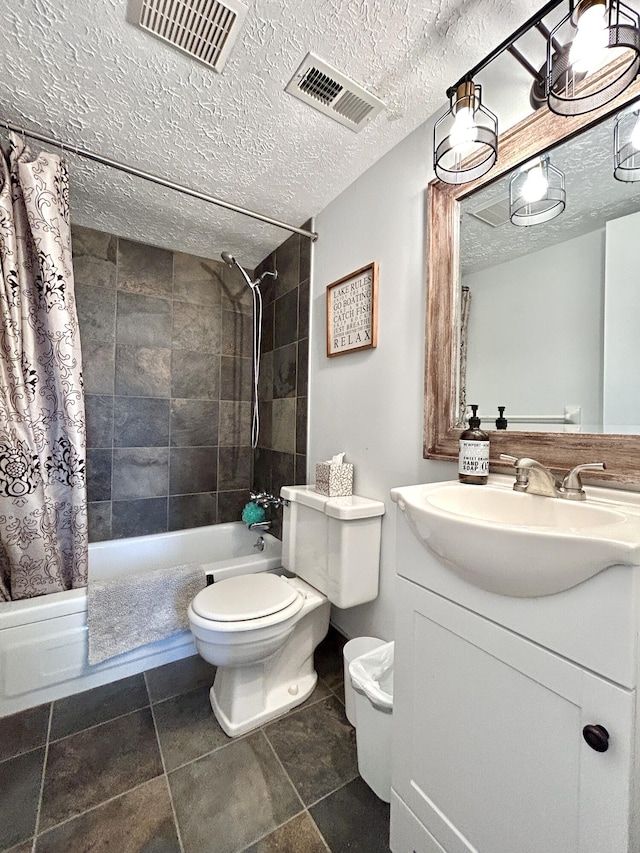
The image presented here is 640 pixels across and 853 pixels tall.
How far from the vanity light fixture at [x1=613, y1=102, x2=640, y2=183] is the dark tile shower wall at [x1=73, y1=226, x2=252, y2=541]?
6.85 ft

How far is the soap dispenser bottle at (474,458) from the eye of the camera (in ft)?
3.39

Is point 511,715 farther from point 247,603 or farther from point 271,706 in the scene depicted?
point 271,706

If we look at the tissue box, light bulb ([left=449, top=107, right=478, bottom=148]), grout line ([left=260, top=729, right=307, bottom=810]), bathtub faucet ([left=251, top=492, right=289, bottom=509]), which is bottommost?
grout line ([left=260, top=729, right=307, bottom=810])

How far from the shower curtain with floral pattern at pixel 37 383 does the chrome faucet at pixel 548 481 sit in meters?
1.69

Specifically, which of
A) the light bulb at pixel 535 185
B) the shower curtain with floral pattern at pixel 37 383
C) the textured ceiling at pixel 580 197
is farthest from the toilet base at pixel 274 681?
the light bulb at pixel 535 185

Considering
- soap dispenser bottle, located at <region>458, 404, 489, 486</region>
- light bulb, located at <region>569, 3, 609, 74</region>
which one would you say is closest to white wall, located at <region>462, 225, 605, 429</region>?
soap dispenser bottle, located at <region>458, 404, 489, 486</region>

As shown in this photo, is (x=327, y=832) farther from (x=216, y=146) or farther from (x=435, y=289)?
(x=216, y=146)

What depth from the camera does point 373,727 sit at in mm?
1045

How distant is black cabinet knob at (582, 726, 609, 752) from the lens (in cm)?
51

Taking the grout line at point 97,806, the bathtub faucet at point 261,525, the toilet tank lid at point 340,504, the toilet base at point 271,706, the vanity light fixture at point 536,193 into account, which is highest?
the vanity light fixture at point 536,193

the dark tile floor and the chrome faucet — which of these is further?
the dark tile floor

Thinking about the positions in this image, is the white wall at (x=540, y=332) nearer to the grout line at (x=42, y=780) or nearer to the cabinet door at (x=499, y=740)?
the cabinet door at (x=499, y=740)

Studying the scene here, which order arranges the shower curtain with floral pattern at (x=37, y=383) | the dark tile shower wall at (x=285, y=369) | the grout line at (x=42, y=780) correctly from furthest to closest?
1. the dark tile shower wall at (x=285, y=369)
2. the shower curtain with floral pattern at (x=37, y=383)
3. the grout line at (x=42, y=780)

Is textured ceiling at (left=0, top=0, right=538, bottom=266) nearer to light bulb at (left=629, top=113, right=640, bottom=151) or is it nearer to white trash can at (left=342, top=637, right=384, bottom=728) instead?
light bulb at (left=629, top=113, right=640, bottom=151)
